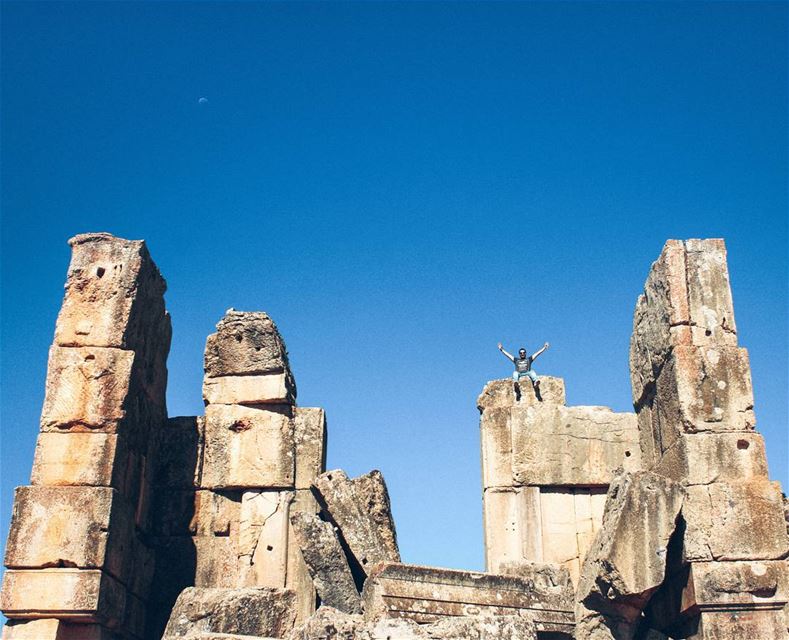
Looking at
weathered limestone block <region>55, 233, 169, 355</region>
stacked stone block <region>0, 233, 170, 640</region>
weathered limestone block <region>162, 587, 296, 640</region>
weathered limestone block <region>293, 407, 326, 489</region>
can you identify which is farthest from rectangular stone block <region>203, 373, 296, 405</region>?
weathered limestone block <region>162, 587, 296, 640</region>

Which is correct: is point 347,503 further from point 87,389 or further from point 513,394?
point 87,389

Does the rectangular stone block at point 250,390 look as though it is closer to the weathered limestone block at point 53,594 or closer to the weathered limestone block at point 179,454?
the weathered limestone block at point 179,454

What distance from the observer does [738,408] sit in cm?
1057

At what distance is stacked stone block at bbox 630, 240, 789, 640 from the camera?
9.92 metres

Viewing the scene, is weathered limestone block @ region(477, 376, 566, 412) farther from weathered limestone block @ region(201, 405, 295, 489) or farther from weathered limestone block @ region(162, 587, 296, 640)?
weathered limestone block @ region(162, 587, 296, 640)

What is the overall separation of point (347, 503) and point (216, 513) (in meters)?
1.86

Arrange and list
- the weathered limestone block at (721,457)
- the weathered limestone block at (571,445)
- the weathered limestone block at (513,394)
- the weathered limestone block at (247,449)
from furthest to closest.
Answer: the weathered limestone block at (513,394) < the weathered limestone block at (571,445) < the weathered limestone block at (247,449) < the weathered limestone block at (721,457)

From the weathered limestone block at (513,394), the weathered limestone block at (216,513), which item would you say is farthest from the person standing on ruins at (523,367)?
the weathered limestone block at (216,513)

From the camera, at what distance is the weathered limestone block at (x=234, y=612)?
32.7 ft

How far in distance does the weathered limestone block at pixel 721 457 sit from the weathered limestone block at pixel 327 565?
12.2ft

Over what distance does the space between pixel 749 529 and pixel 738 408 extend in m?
1.28

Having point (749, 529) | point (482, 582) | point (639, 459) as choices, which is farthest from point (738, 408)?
point (482, 582)

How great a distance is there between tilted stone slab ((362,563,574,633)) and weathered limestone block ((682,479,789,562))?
4.88ft

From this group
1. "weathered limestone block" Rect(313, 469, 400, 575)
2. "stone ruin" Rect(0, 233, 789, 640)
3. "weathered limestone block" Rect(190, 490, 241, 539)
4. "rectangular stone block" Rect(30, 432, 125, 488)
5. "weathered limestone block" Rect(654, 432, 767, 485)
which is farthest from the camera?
"weathered limestone block" Rect(190, 490, 241, 539)
